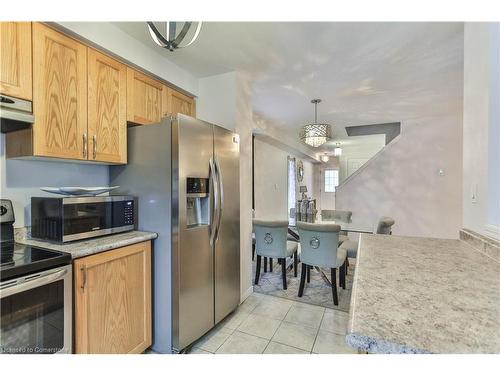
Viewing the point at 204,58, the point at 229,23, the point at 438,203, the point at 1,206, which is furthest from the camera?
the point at 438,203

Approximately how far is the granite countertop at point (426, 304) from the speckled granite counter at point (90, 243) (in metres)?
1.35

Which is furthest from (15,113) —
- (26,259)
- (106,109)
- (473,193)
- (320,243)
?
(473,193)

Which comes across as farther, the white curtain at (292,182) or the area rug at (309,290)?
the white curtain at (292,182)

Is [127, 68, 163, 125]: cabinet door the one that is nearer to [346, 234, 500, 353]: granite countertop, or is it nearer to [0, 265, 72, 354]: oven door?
[0, 265, 72, 354]: oven door

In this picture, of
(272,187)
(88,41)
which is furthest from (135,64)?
(272,187)

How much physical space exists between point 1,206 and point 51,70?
860mm

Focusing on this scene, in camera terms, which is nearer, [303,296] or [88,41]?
[88,41]

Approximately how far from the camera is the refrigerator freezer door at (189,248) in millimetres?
1700

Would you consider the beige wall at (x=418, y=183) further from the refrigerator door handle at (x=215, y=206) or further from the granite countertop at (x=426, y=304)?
the granite countertop at (x=426, y=304)

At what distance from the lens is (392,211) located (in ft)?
14.3

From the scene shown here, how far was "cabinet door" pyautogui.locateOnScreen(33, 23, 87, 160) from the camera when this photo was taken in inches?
54.7

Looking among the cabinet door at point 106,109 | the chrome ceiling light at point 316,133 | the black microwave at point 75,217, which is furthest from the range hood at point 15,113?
the chrome ceiling light at point 316,133

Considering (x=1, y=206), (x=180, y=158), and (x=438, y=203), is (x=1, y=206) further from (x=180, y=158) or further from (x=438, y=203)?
(x=438, y=203)

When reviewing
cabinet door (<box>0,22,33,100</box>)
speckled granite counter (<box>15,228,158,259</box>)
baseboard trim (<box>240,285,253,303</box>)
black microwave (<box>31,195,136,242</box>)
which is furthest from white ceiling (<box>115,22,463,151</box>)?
baseboard trim (<box>240,285,253,303</box>)
